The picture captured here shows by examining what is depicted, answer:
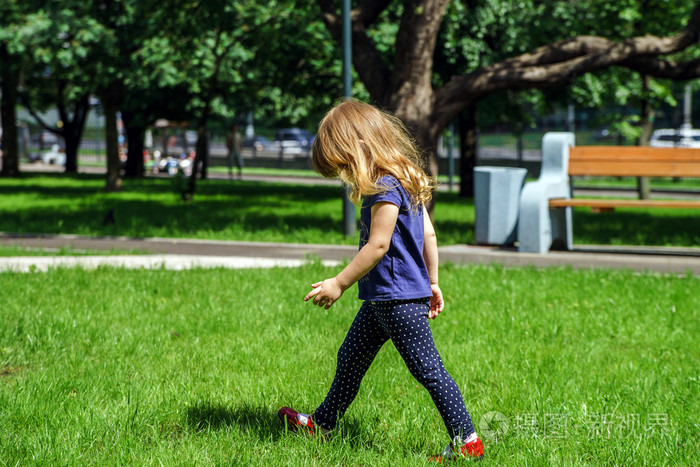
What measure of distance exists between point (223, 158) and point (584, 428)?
41.5 metres

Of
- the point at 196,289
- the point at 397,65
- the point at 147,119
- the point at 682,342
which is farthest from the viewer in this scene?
the point at 147,119

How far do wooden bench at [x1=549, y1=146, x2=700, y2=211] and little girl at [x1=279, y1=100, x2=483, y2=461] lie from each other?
673cm

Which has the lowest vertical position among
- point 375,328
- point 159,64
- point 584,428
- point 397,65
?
point 584,428

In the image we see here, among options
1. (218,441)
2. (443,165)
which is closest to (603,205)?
(218,441)

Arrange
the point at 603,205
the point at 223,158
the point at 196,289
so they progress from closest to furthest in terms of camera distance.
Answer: the point at 196,289 < the point at 603,205 < the point at 223,158

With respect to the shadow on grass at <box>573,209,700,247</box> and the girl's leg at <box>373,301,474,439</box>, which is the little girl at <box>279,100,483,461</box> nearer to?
the girl's leg at <box>373,301,474,439</box>

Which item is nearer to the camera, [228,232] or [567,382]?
[567,382]

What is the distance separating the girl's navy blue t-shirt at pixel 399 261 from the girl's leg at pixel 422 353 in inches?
2.3

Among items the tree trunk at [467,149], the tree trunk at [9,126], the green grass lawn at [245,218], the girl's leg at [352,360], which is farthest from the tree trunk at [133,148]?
the girl's leg at [352,360]

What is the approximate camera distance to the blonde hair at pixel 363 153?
3018 mm

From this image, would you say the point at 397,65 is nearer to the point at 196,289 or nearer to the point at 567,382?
the point at 196,289

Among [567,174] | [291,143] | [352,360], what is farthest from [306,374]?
[291,143]

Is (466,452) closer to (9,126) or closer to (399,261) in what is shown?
(399,261)

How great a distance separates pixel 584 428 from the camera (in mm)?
3514
